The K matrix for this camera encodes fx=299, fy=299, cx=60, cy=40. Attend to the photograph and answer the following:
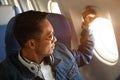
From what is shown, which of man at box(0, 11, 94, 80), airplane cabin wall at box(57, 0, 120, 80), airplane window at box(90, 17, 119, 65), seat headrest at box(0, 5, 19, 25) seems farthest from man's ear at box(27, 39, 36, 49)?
seat headrest at box(0, 5, 19, 25)

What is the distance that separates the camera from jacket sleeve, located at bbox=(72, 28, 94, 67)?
1862 millimetres

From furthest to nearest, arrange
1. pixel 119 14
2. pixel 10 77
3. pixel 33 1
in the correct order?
pixel 33 1 < pixel 10 77 < pixel 119 14

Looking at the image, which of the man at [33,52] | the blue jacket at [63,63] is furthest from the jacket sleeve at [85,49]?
the man at [33,52]

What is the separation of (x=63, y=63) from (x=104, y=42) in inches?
11.5

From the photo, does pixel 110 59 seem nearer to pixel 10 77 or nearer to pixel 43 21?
pixel 43 21

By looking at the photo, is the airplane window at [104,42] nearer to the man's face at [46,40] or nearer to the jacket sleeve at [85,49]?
the jacket sleeve at [85,49]

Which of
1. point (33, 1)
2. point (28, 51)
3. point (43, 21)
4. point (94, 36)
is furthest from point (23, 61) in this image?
point (33, 1)

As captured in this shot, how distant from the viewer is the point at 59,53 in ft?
6.28

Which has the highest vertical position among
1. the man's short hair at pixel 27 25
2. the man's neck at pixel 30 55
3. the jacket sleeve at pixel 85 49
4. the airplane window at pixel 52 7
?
the man's short hair at pixel 27 25

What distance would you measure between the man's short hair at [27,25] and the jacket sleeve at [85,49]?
343 mm

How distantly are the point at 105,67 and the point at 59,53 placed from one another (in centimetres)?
31

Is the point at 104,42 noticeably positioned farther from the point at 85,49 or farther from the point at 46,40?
the point at 46,40

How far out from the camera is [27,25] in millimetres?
1620

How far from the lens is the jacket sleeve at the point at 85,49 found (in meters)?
1.86
